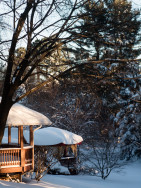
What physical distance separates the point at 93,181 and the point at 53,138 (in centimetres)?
391

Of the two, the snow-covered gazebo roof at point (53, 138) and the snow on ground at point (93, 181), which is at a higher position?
the snow-covered gazebo roof at point (53, 138)

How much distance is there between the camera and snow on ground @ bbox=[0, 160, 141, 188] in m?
15.7

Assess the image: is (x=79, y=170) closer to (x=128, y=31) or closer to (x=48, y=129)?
(x=48, y=129)

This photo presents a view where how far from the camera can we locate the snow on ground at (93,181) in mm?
15727

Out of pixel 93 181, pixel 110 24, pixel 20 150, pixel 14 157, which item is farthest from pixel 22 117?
pixel 93 181

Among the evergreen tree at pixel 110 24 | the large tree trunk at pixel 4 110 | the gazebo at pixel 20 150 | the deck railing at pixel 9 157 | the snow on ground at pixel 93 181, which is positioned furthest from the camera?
the snow on ground at pixel 93 181

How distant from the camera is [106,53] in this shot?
1175 cm

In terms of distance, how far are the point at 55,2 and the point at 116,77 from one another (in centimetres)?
322

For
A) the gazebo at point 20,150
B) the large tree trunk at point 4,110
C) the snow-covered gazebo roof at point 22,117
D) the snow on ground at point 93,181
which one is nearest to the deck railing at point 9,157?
the gazebo at point 20,150

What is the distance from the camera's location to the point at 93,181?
794 inches

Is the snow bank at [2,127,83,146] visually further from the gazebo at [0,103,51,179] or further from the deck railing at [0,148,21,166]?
the deck railing at [0,148,21,166]

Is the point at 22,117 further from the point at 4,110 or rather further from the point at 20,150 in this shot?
the point at 4,110

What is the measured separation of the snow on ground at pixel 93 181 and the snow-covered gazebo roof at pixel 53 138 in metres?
2.23

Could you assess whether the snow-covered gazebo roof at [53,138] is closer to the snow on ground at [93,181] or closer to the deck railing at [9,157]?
the snow on ground at [93,181]
